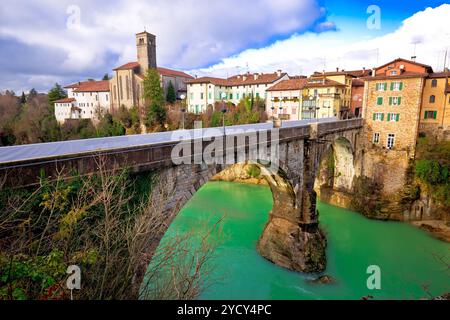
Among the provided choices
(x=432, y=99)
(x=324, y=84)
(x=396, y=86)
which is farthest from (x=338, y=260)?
(x=324, y=84)

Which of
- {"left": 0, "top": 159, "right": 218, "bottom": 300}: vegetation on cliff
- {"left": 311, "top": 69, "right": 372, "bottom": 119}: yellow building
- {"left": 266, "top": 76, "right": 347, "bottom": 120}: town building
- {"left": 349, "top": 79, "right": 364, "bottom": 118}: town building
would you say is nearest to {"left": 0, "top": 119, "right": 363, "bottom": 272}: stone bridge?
{"left": 0, "top": 159, "right": 218, "bottom": 300}: vegetation on cliff

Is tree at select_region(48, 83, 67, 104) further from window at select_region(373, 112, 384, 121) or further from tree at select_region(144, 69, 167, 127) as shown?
window at select_region(373, 112, 384, 121)

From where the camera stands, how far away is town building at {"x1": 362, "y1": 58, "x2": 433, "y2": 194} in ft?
68.4

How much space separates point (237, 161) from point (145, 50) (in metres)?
43.0

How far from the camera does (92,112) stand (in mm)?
47750

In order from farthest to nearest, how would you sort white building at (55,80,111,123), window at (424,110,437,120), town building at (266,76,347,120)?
1. white building at (55,80,111,123)
2. town building at (266,76,347,120)
3. window at (424,110,437,120)

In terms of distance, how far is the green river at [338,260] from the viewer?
1232 cm

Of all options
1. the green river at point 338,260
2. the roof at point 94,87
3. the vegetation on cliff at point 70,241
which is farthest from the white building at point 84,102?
the vegetation on cliff at point 70,241

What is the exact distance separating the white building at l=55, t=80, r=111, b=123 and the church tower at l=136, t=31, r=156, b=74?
8122mm

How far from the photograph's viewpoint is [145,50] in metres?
46.2

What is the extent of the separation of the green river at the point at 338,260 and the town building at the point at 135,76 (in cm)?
3057

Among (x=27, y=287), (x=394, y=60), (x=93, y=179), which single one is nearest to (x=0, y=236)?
(x=27, y=287)

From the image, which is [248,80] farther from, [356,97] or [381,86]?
[381,86]
